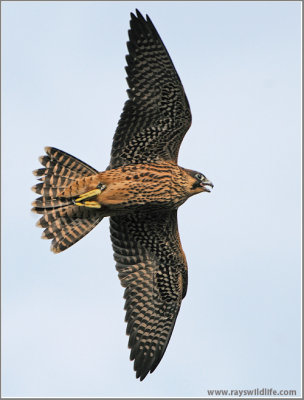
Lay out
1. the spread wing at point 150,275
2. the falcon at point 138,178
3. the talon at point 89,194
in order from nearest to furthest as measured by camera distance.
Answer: the talon at point 89,194, the falcon at point 138,178, the spread wing at point 150,275

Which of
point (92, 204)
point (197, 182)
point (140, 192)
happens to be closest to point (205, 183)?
point (197, 182)

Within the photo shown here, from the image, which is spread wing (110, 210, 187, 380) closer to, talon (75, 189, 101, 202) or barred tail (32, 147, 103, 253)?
barred tail (32, 147, 103, 253)

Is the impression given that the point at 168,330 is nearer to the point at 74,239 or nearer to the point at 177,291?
the point at 177,291

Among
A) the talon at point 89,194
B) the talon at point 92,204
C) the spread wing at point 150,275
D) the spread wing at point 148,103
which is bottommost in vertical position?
the spread wing at point 150,275

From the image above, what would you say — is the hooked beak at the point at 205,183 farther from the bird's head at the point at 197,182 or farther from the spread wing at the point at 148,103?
the spread wing at the point at 148,103

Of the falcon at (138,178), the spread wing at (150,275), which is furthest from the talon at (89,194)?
the spread wing at (150,275)

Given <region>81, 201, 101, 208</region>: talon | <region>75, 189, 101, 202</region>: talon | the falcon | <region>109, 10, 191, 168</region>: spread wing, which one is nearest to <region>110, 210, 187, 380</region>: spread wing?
the falcon

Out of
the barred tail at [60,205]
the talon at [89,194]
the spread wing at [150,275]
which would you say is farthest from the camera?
the spread wing at [150,275]
